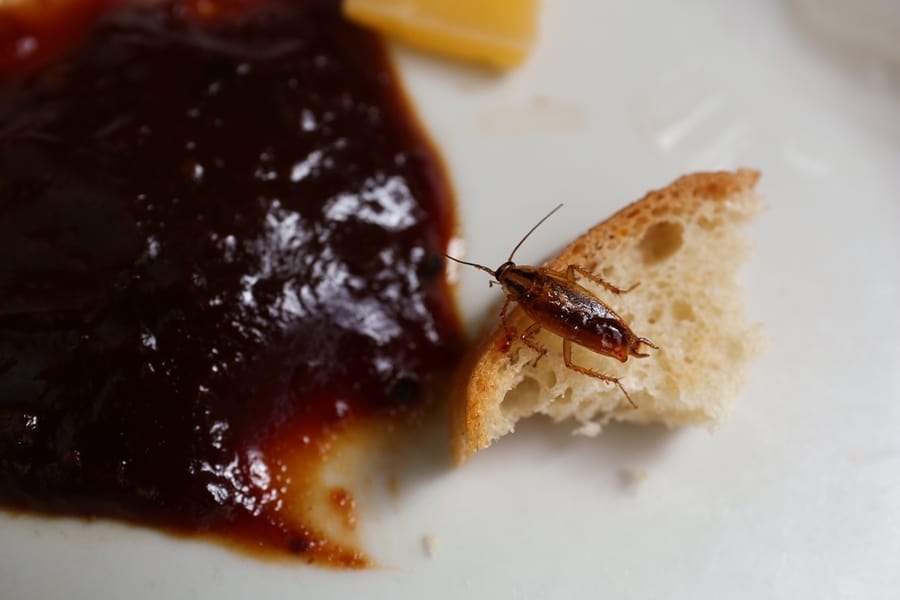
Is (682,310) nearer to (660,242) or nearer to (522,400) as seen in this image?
(660,242)

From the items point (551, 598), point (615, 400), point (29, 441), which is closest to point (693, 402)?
point (615, 400)

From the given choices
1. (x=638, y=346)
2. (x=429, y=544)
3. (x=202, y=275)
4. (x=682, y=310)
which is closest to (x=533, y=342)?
(x=638, y=346)

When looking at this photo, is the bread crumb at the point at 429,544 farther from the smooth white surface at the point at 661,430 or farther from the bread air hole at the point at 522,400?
the bread air hole at the point at 522,400

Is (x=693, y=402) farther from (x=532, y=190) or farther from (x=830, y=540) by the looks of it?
(x=532, y=190)

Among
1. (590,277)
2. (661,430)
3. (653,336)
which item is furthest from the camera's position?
(661,430)

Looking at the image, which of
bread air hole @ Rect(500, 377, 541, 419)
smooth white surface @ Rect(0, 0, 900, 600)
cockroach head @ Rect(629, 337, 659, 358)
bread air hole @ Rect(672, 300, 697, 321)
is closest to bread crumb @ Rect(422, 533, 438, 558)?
smooth white surface @ Rect(0, 0, 900, 600)

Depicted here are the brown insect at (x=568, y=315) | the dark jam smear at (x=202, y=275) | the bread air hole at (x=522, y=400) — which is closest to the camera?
the brown insect at (x=568, y=315)

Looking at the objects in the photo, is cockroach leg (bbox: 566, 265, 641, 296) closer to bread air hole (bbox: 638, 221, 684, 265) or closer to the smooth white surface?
bread air hole (bbox: 638, 221, 684, 265)

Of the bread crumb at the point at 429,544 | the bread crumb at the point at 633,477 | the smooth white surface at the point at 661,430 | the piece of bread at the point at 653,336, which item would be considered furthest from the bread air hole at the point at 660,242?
the bread crumb at the point at 429,544
